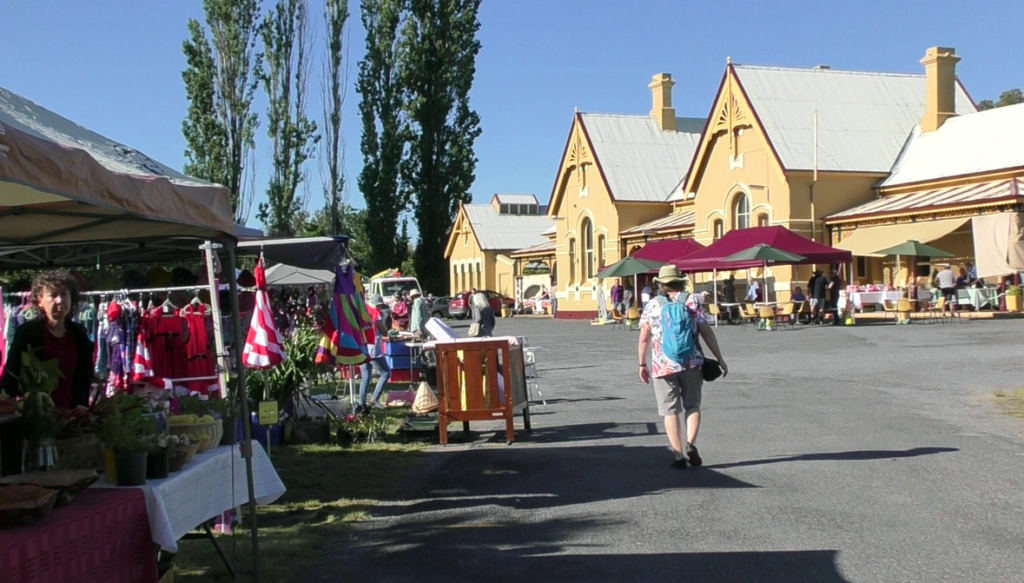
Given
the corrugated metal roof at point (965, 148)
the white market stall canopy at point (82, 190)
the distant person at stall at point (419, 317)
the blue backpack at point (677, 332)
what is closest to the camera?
the white market stall canopy at point (82, 190)

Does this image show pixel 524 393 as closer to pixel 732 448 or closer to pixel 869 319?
pixel 732 448

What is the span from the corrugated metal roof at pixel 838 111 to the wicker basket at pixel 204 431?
34265 mm

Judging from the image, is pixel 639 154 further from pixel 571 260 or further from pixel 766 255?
pixel 766 255

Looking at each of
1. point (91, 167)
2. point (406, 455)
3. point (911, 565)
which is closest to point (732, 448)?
point (406, 455)

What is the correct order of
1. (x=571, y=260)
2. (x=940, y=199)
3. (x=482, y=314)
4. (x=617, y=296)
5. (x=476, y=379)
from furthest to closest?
(x=571, y=260), (x=617, y=296), (x=940, y=199), (x=482, y=314), (x=476, y=379)

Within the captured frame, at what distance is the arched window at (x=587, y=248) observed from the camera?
52.6 meters

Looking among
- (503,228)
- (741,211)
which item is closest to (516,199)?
(503,228)

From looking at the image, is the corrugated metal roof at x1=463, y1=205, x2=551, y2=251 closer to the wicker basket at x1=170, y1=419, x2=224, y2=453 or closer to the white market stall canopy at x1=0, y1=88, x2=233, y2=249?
the white market stall canopy at x1=0, y1=88, x2=233, y2=249

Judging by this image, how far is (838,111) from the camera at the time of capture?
42.0 metres

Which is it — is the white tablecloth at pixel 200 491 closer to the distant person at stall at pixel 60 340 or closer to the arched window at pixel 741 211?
the distant person at stall at pixel 60 340

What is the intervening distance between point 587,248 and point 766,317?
22.6 metres

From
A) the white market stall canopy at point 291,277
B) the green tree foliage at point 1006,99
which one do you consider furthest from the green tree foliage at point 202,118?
the green tree foliage at point 1006,99

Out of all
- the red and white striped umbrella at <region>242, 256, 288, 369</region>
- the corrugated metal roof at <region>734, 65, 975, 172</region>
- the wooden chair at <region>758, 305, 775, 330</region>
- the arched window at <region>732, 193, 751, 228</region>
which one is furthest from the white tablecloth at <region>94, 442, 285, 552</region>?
the arched window at <region>732, 193, 751, 228</region>

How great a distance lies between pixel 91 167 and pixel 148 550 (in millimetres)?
1847
